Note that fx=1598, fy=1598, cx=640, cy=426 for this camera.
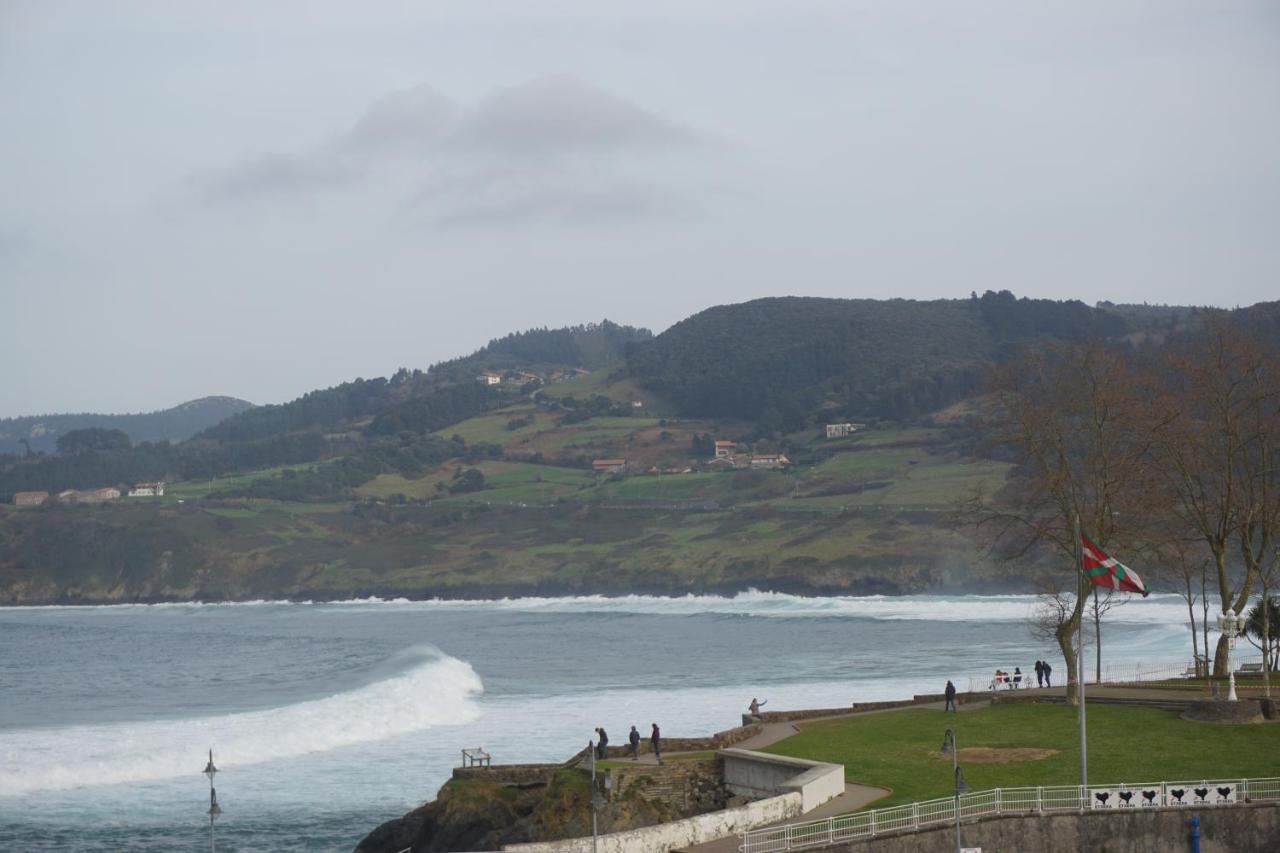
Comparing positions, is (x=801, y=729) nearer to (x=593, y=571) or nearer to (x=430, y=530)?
(x=593, y=571)

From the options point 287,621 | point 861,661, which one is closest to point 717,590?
point 287,621

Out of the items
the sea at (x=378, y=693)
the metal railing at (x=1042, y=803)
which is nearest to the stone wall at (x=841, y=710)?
the sea at (x=378, y=693)

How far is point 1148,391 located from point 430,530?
150 metres

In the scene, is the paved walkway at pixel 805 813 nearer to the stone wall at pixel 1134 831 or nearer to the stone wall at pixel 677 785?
the stone wall at pixel 677 785

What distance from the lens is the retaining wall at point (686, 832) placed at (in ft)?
86.4

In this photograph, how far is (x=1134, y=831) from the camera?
89.9 feet

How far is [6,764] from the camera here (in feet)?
168

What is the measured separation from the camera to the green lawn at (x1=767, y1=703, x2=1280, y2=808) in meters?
30.6

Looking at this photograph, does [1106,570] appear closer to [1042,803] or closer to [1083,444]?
[1042,803]

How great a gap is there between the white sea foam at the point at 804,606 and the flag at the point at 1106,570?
67.1m

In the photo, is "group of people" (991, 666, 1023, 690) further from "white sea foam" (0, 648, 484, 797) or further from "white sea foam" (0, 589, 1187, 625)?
"white sea foam" (0, 589, 1187, 625)

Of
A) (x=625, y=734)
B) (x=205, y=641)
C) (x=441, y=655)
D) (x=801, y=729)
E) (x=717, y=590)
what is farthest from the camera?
(x=717, y=590)

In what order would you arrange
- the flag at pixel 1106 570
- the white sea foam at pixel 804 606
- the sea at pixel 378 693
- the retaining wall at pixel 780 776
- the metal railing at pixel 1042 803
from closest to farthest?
the metal railing at pixel 1042 803, the flag at pixel 1106 570, the retaining wall at pixel 780 776, the sea at pixel 378 693, the white sea foam at pixel 804 606

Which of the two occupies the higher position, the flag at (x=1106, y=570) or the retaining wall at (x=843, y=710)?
the flag at (x=1106, y=570)
